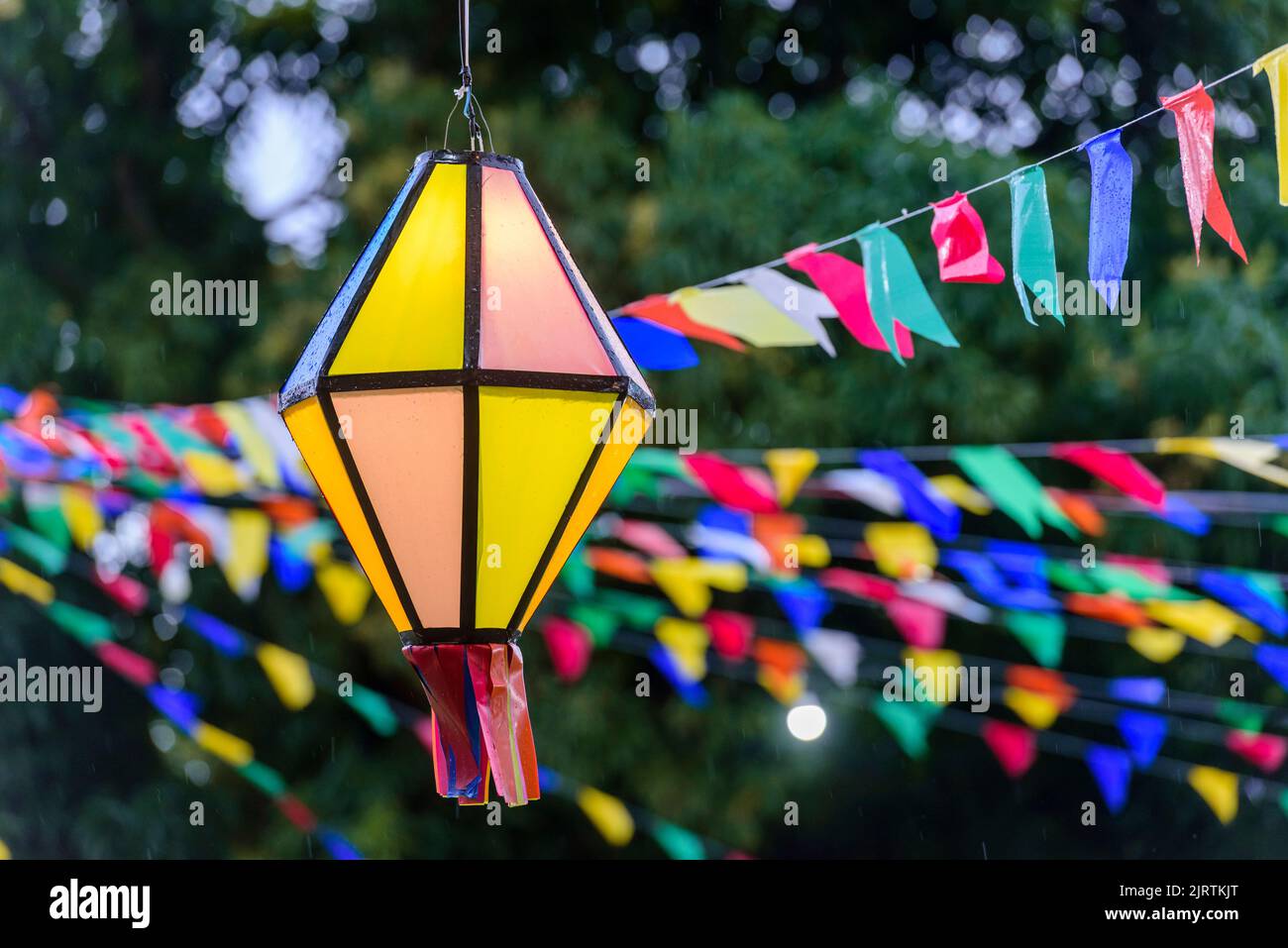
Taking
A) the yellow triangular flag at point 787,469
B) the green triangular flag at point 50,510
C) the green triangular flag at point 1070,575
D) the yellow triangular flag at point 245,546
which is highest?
the green triangular flag at point 50,510

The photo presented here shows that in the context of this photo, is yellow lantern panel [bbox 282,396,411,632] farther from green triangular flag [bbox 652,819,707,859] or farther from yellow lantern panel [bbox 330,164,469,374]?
green triangular flag [bbox 652,819,707,859]

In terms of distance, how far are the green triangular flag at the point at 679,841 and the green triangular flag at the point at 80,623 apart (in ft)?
7.39

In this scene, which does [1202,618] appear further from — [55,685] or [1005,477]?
[55,685]

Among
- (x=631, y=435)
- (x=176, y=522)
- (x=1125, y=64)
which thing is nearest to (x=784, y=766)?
(x=176, y=522)

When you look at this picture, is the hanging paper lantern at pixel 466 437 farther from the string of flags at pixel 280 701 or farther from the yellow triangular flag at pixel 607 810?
the yellow triangular flag at pixel 607 810

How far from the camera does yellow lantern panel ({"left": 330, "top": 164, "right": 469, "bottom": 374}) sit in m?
2.50

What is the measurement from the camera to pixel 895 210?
20.8 ft

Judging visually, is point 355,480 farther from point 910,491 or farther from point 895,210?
point 895,210

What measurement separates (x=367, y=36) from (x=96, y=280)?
160 cm

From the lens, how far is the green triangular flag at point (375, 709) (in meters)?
6.30

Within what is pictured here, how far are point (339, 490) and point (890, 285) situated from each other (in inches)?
66.4

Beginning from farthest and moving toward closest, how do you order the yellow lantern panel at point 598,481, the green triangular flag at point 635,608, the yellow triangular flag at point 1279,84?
the green triangular flag at point 635,608 → the yellow triangular flag at point 1279,84 → the yellow lantern panel at point 598,481

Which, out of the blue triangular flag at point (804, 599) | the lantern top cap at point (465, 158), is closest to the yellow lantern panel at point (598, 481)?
the lantern top cap at point (465, 158)

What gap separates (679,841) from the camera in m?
6.41
